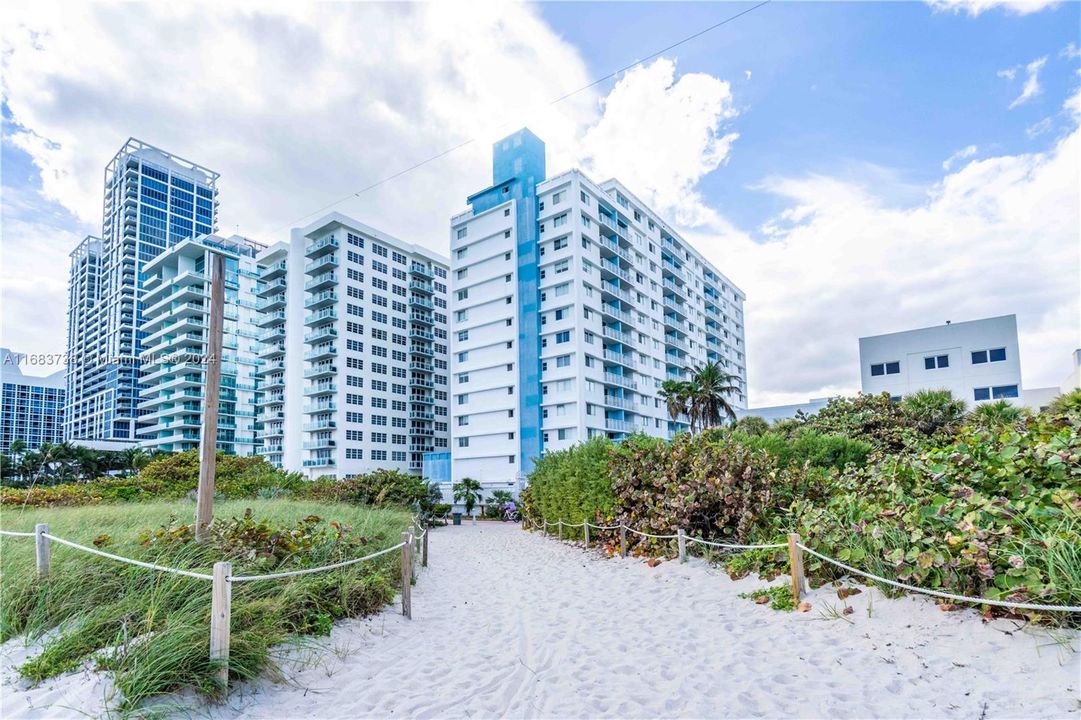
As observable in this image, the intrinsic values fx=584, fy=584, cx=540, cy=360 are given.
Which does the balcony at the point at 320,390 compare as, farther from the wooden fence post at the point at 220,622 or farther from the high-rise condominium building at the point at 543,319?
the wooden fence post at the point at 220,622

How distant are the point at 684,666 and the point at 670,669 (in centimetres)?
15

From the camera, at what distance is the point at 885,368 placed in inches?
1681

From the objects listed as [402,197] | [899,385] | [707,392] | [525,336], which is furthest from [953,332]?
[402,197]

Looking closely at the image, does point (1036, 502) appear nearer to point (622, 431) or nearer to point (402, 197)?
point (402, 197)

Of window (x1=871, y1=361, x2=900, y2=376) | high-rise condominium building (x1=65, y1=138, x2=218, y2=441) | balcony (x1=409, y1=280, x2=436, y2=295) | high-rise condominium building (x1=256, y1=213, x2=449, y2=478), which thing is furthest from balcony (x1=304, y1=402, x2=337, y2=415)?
window (x1=871, y1=361, x2=900, y2=376)

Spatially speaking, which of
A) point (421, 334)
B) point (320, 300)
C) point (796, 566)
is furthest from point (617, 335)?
point (796, 566)

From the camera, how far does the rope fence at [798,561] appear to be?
14.8 ft

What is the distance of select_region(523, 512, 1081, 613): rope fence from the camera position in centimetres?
450

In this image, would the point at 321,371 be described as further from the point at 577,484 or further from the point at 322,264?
the point at 577,484

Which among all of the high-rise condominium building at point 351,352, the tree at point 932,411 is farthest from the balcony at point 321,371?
the tree at point 932,411

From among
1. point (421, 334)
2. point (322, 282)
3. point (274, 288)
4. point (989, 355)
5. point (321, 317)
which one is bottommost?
point (989, 355)

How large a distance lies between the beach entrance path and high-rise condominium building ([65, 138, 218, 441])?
3558 inches

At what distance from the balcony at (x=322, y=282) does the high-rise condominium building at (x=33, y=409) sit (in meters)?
64.8

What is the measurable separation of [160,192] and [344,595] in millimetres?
109219
